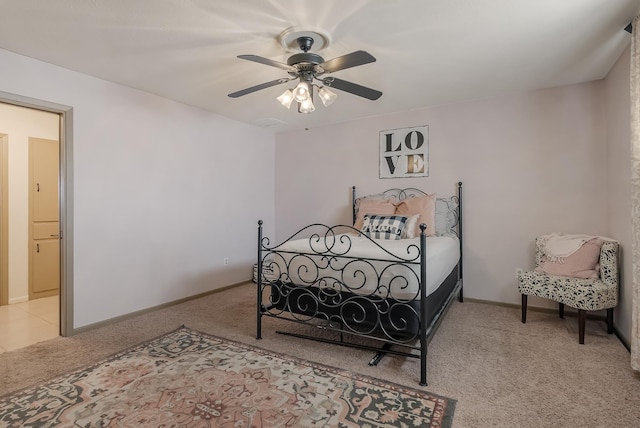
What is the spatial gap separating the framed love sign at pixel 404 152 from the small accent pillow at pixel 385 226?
935mm

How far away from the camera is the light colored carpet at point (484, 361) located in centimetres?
187

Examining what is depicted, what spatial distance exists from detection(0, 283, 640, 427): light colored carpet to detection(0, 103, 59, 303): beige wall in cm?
204

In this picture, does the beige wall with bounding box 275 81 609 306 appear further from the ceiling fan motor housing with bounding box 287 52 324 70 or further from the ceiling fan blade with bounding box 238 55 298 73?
the ceiling fan blade with bounding box 238 55 298 73

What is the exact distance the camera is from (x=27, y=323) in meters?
3.40

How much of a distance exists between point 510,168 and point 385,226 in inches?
65.4

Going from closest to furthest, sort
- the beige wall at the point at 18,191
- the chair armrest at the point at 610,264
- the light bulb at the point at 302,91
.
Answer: the light bulb at the point at 302,91 < the chair armrest at the point at 610,264 < the beige wall at the point at 18,191

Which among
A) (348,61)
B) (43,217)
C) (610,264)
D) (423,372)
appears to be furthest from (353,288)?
(43,217)

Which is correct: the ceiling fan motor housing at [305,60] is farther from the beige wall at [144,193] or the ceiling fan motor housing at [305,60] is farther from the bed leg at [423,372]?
the bed leg at [423,372]

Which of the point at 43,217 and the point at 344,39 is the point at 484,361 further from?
the point at 43,217

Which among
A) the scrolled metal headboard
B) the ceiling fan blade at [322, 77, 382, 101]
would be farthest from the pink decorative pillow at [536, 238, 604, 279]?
the ceiling fan blade at [322, 77, 382, 101]

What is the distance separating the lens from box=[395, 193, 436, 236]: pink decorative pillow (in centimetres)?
381

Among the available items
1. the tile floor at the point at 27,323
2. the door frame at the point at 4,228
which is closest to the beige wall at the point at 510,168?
the tile floor at the point at 27,323

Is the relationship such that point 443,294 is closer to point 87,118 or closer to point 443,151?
point 443,151

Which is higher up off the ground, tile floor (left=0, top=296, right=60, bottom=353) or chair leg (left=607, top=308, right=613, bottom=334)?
chair leg (left=607, top=308, right=613, bottom=334)
